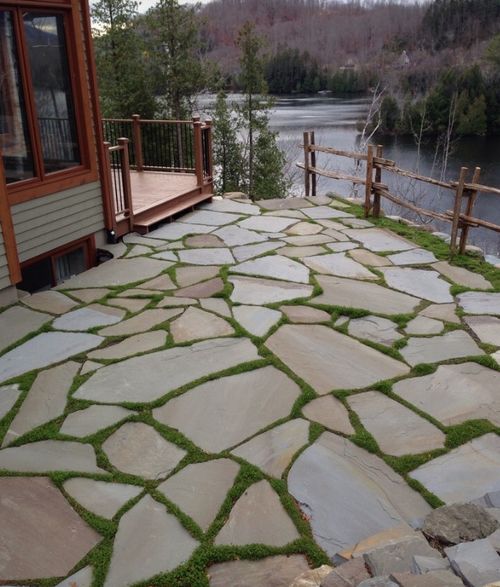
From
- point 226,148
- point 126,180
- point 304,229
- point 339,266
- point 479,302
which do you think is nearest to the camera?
point 479,302

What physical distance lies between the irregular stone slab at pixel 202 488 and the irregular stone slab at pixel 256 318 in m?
1.41

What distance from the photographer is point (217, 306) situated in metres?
4.41

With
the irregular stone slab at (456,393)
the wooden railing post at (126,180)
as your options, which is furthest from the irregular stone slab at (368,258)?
the wooden railing post at (126,180)

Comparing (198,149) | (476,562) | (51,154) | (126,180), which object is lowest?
(476,562)

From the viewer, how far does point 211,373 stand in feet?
11.2

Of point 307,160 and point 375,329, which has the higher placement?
point 307,160

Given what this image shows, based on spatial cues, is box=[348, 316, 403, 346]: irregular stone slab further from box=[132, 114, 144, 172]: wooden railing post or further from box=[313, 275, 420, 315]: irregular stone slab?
box=[132, 114, 144, 172]: wooden railing post

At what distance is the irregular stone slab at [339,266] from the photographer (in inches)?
202

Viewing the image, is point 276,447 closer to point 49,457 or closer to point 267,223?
point 49,457

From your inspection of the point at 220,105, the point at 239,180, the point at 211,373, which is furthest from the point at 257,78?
the point at 211,373

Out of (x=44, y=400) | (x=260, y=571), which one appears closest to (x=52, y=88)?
(x=44, y=400)

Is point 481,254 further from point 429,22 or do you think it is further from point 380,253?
point 429,22

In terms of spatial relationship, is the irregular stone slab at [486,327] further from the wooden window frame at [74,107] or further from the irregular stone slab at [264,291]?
the wooden window frame at [74,107]

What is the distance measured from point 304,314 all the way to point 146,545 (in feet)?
7.76
